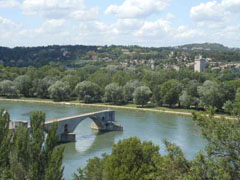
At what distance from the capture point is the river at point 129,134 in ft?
87.0

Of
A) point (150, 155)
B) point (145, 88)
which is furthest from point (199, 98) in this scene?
point (150, 155)

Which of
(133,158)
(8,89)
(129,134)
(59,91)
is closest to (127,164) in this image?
(133,158)

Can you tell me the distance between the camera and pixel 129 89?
57.4m

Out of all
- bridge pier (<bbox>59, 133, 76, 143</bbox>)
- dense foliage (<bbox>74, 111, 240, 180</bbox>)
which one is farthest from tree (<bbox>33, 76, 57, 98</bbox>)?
dense foliage (<bbox>74, 111, 240, 180</bbox>)

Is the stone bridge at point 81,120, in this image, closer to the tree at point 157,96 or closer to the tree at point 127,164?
the tree at point 157,96

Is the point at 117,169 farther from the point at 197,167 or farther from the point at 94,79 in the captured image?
the point at 94,79

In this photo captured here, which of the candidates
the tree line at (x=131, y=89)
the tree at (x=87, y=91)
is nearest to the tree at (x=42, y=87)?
the tree line at (x=131, y=89)

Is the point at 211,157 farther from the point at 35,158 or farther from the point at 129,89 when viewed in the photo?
the point at 129,89

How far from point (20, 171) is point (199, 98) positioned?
4095 cm

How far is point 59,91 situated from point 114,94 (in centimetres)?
912

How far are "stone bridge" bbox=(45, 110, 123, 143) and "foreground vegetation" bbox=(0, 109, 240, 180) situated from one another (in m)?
15.7

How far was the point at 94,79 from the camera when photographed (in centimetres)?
6600

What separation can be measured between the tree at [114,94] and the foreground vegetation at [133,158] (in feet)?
129

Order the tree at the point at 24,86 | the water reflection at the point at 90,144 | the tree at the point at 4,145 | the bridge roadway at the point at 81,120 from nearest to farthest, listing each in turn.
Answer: the tree at the point at 4,145 → the water reflection at the point at 90,144 → the bridge roadway at the point at 81,120 → the tree at the point at 24,86
